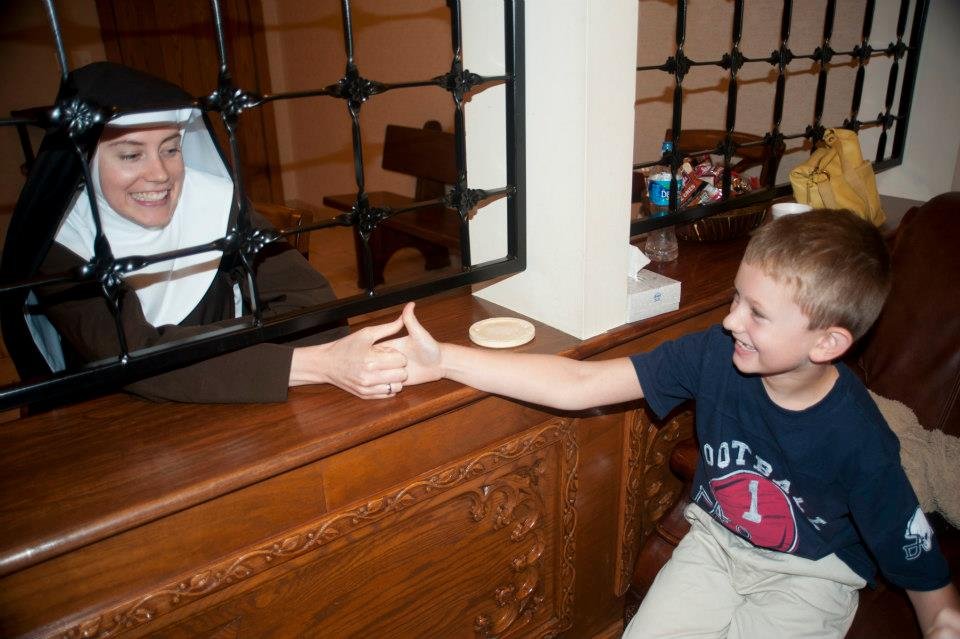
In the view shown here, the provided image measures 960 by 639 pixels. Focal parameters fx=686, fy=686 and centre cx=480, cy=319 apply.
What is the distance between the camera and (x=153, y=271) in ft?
4.19

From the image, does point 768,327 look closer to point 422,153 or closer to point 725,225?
point 725,225

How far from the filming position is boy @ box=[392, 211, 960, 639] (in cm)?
105

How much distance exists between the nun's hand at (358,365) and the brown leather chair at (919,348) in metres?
0.71

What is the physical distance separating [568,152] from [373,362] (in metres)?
0.52

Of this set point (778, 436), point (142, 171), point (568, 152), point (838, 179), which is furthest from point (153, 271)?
point (838, 179)

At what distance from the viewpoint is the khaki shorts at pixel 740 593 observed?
1.21 m

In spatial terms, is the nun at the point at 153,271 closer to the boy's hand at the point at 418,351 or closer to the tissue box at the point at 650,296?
the boy's hand at the point at 418,351

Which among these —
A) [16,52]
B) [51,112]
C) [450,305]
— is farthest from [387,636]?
[16,52]

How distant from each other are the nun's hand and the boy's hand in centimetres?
3

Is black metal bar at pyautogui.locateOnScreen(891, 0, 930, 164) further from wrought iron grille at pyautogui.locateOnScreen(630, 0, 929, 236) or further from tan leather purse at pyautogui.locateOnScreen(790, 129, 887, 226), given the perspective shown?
tan leather purse at pyautogui.locateOnScreen(790, 129, 887, 226)

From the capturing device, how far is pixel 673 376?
127 centimetres

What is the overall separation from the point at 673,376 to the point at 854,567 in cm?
46

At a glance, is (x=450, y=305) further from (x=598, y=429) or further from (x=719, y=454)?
(x=719, y=454)

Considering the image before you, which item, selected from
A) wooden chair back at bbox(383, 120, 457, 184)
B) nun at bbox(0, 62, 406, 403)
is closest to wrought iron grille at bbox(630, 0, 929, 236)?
nun at bbox(0, 62, 406, 403)
